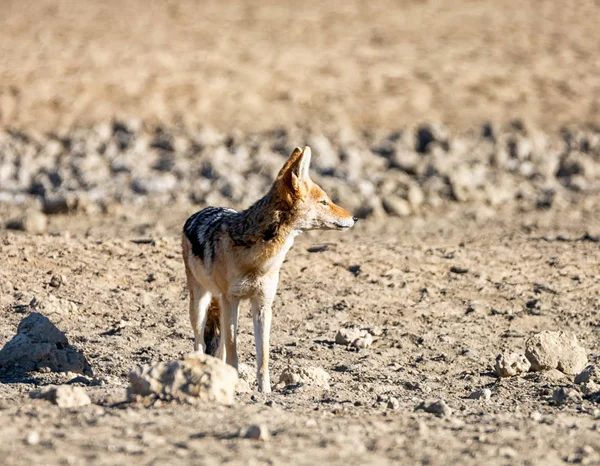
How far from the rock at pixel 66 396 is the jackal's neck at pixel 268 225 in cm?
205

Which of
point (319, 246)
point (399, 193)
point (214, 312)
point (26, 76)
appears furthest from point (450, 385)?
point (26, 76)

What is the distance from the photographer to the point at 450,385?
356 inches

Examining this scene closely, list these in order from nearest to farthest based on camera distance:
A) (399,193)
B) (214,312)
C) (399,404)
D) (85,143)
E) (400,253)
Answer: (399,404) → (214,312) → (400,253) → (399,193) → (85,143)

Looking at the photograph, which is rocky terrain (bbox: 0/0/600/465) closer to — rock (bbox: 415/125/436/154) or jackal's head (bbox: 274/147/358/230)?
rock (bbox: 415/125/436/154)

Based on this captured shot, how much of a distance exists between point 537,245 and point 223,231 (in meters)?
5.61

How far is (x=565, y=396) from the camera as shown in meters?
7.97

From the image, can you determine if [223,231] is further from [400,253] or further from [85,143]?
[85,143]

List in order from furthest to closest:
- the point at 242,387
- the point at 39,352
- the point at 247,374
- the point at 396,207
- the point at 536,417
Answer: the point at 396,207 < the point at 247,374 < the point at 39,352 < the point at 242,387 < the point at 536,417

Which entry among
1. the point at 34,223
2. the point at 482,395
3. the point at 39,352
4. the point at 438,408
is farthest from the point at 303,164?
the point at 34,223

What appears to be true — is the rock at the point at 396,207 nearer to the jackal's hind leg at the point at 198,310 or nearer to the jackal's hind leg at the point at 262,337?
the jackal's hind leg at the point at 198,310

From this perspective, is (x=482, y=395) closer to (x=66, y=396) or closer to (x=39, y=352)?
(x=66, y=396)

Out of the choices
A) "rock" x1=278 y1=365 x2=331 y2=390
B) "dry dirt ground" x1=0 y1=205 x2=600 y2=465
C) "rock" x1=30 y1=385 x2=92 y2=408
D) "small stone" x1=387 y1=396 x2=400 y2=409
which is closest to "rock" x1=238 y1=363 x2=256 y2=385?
"rock" x1=278 y1=365 x2=331 y2=390

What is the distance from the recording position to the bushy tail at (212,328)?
30.6ft

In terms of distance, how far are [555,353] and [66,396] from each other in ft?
13.9
